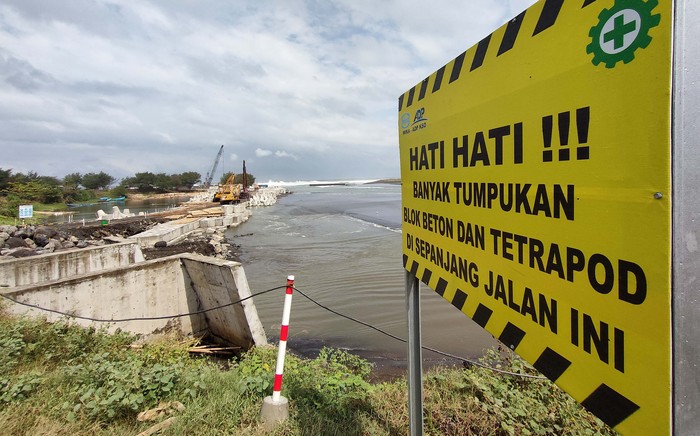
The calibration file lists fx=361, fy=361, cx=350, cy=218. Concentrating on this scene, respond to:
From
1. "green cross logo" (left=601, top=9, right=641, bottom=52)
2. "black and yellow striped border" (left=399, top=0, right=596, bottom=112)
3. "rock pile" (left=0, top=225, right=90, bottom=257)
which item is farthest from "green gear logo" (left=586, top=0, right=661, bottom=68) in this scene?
"rock pile" (left=0, top=225, right=90, bottom=257)

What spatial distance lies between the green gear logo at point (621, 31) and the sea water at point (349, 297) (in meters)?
5.92

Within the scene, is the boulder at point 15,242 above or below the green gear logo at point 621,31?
below

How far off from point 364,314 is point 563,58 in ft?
28.3

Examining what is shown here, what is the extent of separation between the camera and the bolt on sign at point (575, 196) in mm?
895

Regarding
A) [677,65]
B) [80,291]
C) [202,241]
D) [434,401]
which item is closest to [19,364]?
[80,291]

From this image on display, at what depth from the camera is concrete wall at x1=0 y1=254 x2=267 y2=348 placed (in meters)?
5.90

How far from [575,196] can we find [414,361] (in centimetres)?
165

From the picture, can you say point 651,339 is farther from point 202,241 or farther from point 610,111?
point 202,241

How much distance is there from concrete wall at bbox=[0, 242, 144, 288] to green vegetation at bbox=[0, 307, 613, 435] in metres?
4.01

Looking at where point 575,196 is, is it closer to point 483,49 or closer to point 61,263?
point 483,49

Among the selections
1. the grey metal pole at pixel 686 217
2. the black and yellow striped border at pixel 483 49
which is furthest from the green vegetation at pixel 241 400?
the black and yellow striped border at pixel 483 49

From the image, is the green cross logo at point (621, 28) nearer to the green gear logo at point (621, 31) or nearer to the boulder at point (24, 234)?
the green gear logo at point (621, 31)

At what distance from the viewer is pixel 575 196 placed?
1.14m

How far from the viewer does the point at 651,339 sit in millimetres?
905
